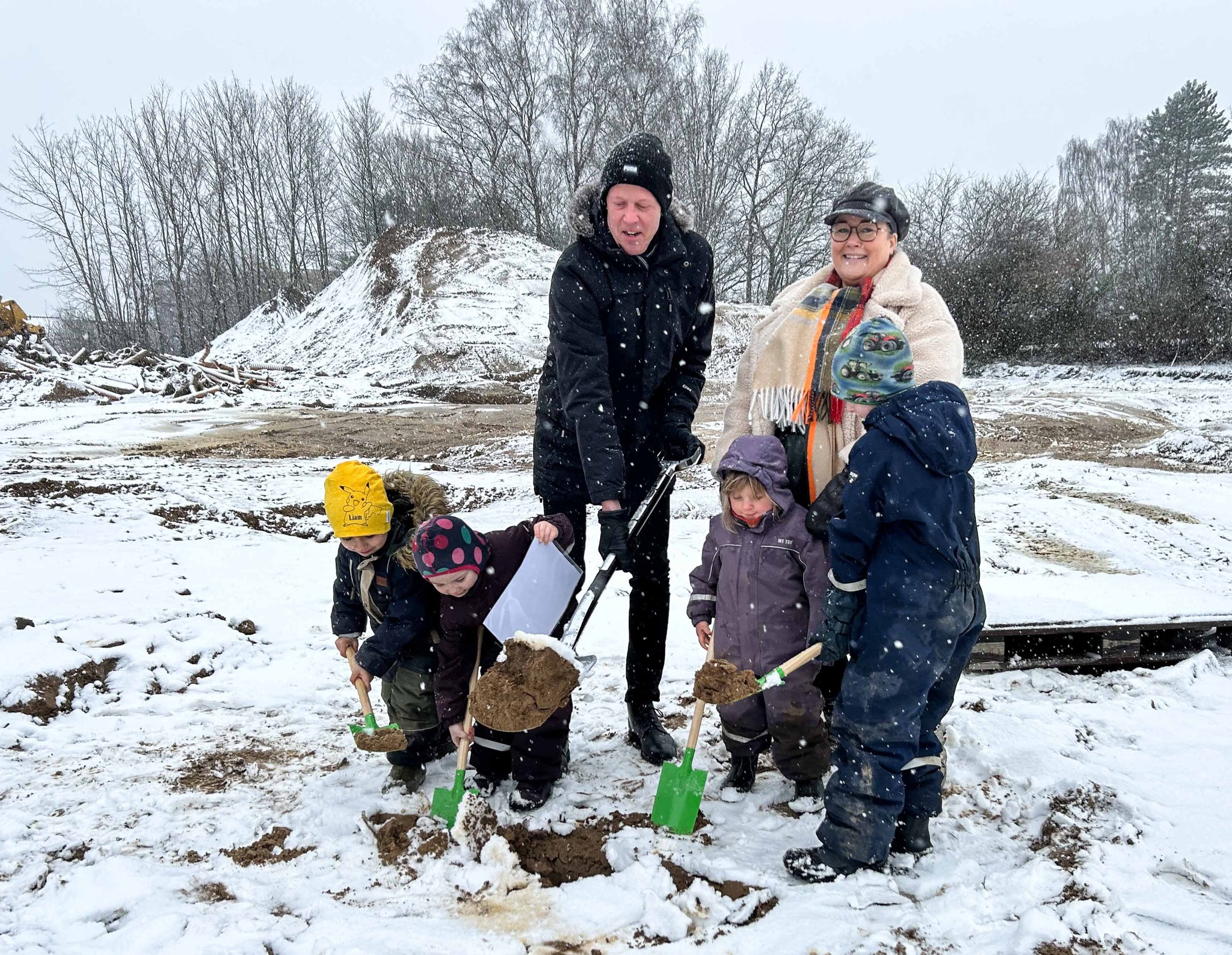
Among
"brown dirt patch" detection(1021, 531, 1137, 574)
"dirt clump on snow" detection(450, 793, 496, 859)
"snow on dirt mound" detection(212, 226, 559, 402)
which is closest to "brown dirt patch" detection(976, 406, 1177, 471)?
"brown dirt patch" detection(1021, 531, 1137, 574)

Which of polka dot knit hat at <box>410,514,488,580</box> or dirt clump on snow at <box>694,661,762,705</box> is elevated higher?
polka dot knit hat at <box>410,514,488,580</box>

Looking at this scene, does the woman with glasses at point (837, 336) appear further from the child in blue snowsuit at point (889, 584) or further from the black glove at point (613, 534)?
the black glove at point (613, 534)

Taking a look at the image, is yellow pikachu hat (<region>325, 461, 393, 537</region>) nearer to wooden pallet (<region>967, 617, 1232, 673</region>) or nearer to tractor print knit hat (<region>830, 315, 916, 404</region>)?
tractor print knit hat (<region>830, 315, 916, 404</region>)

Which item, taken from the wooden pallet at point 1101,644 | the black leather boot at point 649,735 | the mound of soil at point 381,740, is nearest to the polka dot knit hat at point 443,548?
the mound of soil at point 381,740

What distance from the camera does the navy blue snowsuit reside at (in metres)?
1.92

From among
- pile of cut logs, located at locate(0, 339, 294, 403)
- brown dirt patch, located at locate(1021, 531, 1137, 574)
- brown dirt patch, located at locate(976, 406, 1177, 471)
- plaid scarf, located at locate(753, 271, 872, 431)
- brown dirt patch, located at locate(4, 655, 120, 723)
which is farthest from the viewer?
pile of cut logs, located at locate(0, 339, 294, 403)

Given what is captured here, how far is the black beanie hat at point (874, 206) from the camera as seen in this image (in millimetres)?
2299

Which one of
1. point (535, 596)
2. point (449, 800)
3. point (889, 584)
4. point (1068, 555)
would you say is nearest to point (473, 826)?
point (449, 800)

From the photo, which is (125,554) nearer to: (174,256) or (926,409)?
(926,409)

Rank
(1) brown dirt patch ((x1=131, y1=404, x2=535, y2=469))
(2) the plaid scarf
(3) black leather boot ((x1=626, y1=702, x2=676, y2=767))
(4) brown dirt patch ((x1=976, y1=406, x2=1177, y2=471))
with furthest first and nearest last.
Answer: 1. (1) brown dirt patch ((x1=131, y1=404, x2=535, y2=469))
2. (4) brown dirt patch ((x1=976, y1=406, x2=1177, y2=471))
3. (3) black leather boot ((x1=626, y1=702, x2=676, y2=767))
4. (2) the plaid scarf

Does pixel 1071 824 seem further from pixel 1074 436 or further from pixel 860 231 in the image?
pixel 1074 436

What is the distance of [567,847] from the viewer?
2.27 metres

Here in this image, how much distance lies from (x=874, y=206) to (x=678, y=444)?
3.33ft

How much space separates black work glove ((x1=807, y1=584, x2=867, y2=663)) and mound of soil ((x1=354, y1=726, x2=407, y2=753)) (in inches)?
55.4
